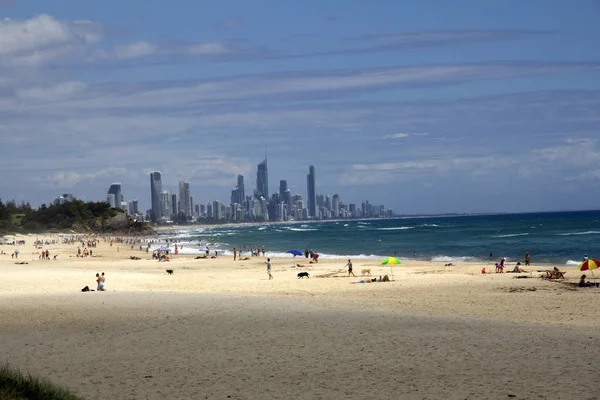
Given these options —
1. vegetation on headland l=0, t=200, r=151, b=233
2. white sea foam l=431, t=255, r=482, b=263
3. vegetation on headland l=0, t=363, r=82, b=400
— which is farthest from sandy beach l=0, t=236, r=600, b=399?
vegetation on headland l=0, t=200, r=151, b=233

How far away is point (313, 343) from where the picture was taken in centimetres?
1362

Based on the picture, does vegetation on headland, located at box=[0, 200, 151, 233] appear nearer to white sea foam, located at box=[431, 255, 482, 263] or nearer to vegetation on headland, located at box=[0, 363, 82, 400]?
white sea foam, located at box=[431, 255, 482, 263]

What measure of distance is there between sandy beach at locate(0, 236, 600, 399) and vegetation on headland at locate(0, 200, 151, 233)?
125896mm

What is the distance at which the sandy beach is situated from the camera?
10.2 m

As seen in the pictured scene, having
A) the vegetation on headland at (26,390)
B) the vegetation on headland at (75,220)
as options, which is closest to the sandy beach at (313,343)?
the vegetation on headland at (26,390)

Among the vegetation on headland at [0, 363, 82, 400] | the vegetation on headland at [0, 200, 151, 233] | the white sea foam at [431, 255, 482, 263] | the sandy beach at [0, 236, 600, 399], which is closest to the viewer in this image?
the vegetation on headland at [0, 363, 82, 400]

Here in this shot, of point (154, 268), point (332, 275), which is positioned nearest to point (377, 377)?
point (332, 275)

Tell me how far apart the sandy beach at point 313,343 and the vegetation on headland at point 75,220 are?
413 ft

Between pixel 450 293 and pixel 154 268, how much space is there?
2706 centimetres

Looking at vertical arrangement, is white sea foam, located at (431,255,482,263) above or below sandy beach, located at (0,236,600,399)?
below

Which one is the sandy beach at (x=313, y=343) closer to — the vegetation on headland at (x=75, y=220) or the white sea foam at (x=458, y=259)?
the white sea foam at (x=458, y=259)

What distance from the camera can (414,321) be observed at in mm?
15953

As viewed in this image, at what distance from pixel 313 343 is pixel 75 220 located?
520ft

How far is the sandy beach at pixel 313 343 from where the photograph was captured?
33.6ft
